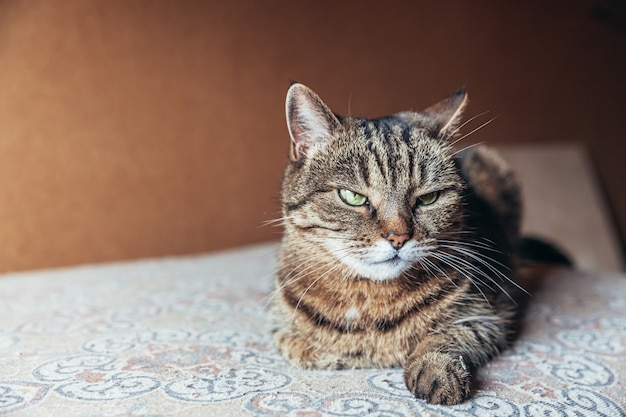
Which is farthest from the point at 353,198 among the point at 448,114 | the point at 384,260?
the point at 448,114

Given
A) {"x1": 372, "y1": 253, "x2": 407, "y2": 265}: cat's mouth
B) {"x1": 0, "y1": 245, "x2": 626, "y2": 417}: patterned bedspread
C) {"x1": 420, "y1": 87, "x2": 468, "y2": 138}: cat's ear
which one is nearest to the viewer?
{"x1": 0, "y1": 245, "x2": 626, "y2": 417}: patterned bedspread

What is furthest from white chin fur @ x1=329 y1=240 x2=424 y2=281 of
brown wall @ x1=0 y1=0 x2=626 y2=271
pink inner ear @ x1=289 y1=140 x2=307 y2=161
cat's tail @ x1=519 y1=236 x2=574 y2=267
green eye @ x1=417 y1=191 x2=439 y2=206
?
brown wall @ x1=0 y1=0 x2=626 y2=271

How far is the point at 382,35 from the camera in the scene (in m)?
2.66

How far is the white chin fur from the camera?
0.94 metres

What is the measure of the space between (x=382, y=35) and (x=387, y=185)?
187 centimetres

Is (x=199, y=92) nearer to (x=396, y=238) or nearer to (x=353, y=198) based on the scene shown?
(x=353, y=198)

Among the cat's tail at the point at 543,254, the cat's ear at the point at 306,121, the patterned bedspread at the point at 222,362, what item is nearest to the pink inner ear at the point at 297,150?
the cat's ear at the point at 306,121

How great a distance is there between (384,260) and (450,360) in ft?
0.68

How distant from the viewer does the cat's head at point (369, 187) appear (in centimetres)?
96

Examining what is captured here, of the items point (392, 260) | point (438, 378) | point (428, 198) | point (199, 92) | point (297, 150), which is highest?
point (199, 92)

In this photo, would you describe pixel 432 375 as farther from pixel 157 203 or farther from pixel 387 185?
pixel 157 203

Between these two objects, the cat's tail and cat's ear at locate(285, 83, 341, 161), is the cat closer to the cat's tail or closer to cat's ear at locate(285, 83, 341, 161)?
cat's ear at locate(285, 83, 341, 161)

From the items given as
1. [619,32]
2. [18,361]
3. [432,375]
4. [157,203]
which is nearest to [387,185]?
[432,375]

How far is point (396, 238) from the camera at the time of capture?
927mm
